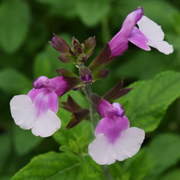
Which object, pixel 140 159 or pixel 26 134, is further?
pixel 26 134

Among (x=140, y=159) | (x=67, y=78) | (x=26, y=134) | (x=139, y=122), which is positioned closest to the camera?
(x=67, y=78)

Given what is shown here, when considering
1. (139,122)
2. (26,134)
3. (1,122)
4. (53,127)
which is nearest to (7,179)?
(26,134)

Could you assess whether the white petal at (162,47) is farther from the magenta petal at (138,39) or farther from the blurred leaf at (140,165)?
the blurred leaf at (140,165)

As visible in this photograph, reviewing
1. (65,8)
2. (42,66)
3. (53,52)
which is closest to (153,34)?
(42,66)

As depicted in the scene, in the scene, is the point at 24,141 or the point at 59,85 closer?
the point at 59,85

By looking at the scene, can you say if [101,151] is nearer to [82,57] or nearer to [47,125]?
[47,125]

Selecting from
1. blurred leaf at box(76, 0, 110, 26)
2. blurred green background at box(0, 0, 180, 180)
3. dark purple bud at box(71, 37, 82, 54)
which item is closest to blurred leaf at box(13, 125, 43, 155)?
blurred green background at box(0, 0, 180, 180)

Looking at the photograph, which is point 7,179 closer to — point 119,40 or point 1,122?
point 1,122
